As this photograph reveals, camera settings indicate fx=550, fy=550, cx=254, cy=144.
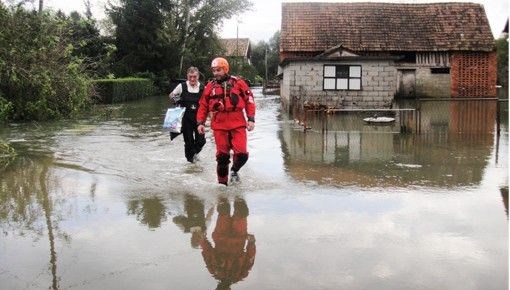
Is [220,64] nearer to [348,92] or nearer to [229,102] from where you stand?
[229,102]

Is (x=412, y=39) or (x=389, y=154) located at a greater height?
(x=412, y=39)

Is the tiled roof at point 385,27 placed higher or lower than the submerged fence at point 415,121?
higher

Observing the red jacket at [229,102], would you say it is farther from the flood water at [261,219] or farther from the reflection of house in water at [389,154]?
the reflection of house in water at [389,154]

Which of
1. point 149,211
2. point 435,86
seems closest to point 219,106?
point 149,211

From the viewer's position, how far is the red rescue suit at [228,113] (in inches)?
285

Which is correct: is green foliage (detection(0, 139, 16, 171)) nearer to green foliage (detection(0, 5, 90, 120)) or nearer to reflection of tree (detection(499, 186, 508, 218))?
green foliage (detection(0, 5, 90, 120))

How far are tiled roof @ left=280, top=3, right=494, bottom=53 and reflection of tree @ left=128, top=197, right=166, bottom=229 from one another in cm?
2321

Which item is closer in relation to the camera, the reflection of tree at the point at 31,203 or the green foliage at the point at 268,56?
the reflection of tree at the point at 31,203

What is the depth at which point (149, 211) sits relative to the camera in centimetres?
616

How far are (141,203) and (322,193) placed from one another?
227cm

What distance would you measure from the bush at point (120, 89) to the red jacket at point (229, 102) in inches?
764

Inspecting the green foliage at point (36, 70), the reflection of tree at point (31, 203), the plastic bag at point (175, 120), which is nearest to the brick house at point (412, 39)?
the green foliage at point (36, 70)

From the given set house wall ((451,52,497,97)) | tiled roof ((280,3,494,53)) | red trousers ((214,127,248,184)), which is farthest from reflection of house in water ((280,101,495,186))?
house wall ((451,52,497,97))

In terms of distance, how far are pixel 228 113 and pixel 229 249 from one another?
278 centimetres
